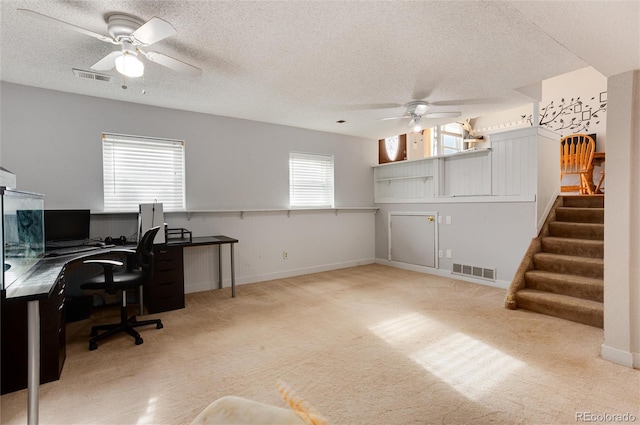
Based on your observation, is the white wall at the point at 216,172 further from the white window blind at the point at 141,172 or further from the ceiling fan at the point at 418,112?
the ceiling fan at the point at 418,112

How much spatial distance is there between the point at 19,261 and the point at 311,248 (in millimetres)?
4036

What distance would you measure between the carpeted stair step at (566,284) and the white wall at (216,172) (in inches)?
124

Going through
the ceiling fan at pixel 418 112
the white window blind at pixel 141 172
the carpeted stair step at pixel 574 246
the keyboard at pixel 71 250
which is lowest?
the carpeted stair step at pixel 574 246

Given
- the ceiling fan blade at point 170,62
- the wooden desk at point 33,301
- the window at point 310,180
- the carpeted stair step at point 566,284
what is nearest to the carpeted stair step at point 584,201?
the carpeted stair step at point 566,284

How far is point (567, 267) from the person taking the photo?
3.76 meters

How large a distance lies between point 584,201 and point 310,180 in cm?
420

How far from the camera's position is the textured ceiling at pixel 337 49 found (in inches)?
81.3

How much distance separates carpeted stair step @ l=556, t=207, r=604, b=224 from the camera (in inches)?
162

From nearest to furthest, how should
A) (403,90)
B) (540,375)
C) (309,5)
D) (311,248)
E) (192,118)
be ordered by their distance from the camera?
(309,5)
(540,375)
(403,90)
(192,118)
(311,248)

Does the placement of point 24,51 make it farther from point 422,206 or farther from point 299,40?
point 422,206

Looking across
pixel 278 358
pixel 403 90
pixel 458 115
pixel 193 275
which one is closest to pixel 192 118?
pixel 193 275

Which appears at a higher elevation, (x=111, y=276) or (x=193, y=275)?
(x=111, y=276)

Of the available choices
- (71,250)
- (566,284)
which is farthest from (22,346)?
(566,284)

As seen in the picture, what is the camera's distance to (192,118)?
4508 millimetres
